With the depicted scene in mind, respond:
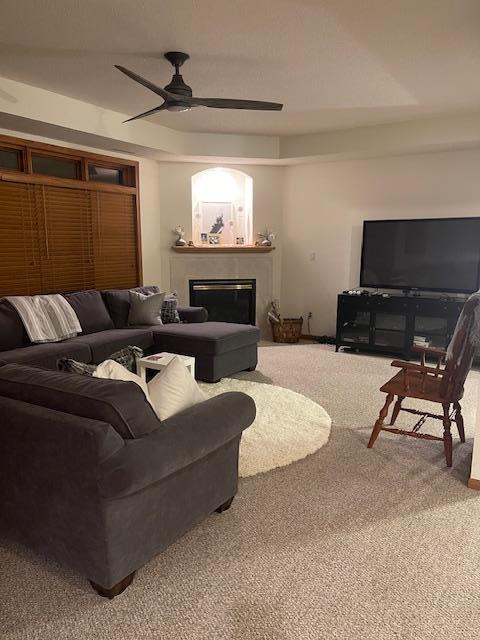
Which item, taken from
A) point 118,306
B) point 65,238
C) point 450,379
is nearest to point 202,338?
point 118,306

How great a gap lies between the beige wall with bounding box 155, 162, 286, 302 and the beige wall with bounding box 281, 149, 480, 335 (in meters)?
0.16

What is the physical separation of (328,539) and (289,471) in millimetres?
638

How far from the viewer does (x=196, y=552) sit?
2.06m

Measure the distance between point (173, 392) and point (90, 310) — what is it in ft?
9.52

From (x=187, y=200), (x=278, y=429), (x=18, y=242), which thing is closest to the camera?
(x=278, y=429)

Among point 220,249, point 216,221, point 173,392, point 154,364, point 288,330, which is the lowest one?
point 288,330

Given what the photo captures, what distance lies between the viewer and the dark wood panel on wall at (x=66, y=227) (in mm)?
4477

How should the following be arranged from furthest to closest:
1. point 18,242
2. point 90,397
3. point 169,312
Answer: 1. point 169,312
2. point 18,242
3. point 90,397

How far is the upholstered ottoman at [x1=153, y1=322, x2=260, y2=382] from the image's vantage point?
4328 mm

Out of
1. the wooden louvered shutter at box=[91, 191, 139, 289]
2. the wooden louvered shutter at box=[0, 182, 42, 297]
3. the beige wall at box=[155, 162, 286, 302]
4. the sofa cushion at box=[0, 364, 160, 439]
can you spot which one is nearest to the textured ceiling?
the wooden louvered shutter at box=[0, 182, 42, 297]

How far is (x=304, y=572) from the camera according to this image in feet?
6.36

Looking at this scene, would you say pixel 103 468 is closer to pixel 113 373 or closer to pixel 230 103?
pixel 113 373

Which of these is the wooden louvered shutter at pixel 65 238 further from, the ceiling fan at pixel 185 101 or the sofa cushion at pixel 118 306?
the ceiling fan at pixel 185 101

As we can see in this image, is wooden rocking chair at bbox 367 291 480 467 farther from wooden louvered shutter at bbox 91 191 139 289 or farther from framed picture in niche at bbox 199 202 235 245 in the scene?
framed picture in niche at bbox 199 202 235 245
